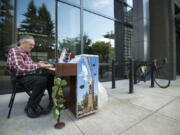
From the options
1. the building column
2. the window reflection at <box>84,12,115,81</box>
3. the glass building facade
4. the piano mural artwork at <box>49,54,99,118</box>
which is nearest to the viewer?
the piano mural artwork at <box>49,54,99,118</box>

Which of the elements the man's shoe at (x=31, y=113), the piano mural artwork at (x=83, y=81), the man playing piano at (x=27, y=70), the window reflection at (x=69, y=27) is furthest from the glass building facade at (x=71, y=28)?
the piano mural artwork at (x=83, y=81)

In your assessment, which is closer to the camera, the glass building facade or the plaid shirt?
the plaid shirt

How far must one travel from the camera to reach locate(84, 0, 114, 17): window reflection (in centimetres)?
395

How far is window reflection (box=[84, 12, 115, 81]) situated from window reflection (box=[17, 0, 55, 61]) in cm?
132

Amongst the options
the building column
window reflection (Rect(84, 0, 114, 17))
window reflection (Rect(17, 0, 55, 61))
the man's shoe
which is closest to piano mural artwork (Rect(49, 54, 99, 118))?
the man's shoe

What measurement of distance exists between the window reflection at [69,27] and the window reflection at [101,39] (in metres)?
0.35

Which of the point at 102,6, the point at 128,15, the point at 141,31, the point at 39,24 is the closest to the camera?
the point at 39,24

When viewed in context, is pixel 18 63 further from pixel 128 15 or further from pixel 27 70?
pixel 128 15

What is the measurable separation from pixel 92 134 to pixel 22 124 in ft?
3.07

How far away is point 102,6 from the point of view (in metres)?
4.27

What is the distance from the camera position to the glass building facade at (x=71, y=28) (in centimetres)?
270

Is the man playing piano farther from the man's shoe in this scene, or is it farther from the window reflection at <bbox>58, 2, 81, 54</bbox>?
the window reflection at <bbox>58, 2, 81, 54</bbox>

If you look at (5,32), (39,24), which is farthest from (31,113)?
(39,24)

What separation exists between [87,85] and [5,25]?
312cm
